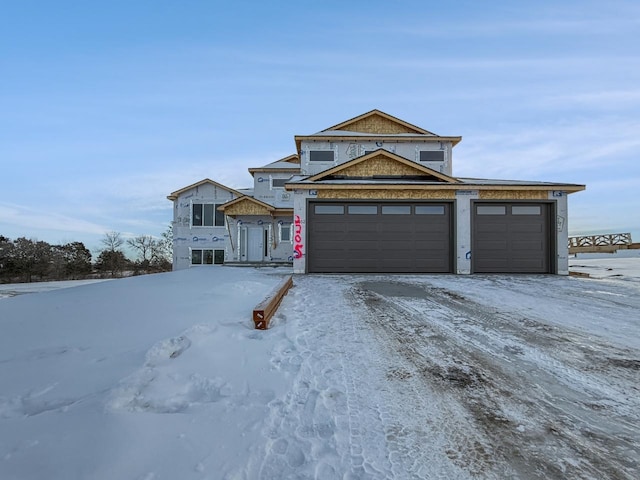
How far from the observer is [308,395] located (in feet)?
7.73

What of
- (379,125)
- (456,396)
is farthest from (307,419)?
(379,125)

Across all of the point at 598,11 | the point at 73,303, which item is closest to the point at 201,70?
the point at 73,303

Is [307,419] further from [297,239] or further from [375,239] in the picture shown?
[375,239]

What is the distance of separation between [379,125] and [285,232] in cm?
858

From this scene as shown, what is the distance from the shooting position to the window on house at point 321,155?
16.4 meters

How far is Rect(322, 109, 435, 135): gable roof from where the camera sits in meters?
17.6

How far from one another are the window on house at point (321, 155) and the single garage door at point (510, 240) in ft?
26.6

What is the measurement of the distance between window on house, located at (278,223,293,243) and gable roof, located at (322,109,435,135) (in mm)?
6228

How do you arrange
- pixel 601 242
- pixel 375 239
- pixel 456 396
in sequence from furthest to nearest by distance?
pixel 601 242, pixel 375 239, pixel 456 396

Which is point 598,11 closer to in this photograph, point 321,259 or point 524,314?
point 524,314

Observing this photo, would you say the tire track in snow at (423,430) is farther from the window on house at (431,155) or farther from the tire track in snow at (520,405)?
the window on house at (431,155)

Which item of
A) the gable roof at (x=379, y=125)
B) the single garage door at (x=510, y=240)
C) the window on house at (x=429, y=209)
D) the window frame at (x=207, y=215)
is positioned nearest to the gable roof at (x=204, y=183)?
the window frame at (x=207, y=215)

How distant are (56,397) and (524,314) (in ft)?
20.2

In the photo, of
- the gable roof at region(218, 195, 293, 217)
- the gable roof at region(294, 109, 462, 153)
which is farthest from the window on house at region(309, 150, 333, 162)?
the gable roof at region(218, 195, 293, 217)
